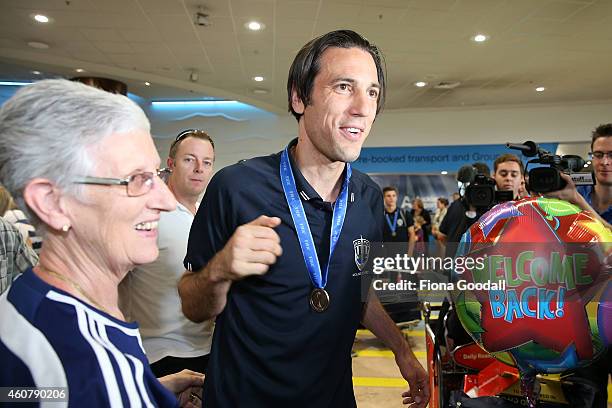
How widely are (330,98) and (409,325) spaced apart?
4.08 m

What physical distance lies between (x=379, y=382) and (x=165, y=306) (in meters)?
2.50

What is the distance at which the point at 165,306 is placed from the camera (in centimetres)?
190

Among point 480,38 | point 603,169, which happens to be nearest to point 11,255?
point 603,169

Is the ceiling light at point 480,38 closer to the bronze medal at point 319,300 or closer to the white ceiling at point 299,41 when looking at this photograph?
the white ceiling at point 299,41

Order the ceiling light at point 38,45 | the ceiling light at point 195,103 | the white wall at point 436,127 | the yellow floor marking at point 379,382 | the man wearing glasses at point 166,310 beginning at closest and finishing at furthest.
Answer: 1. the man wearing glasses at point 166,310
2. the yellow floor marking at point 379,382
3. the ceiling light at point 38,45
4. the white wall at point 436,127
5. the ceiling light at point 195,103

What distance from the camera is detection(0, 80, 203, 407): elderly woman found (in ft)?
2.16

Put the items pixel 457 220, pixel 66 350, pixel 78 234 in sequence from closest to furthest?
pixel 66 350
pixel 78 234
pixel 457 220

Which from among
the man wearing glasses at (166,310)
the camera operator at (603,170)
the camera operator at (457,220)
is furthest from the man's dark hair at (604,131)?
the man wearing glasses at (166,310)

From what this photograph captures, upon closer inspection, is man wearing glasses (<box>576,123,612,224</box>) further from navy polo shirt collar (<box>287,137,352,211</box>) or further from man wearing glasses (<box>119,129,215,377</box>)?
man wearing glasses (<box>119,129,215,377</box>)

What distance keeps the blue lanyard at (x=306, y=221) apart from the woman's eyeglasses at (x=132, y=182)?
0.49 m

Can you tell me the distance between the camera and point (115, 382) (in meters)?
0.67

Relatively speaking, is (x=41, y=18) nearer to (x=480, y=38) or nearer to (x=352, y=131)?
(x=480, y=38)

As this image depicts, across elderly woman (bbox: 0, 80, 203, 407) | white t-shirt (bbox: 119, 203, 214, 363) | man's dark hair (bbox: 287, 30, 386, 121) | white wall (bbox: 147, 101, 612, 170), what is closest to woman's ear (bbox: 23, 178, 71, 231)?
elderly woman (bbox: 0, 80, 203, 407)

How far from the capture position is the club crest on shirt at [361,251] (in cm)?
137
